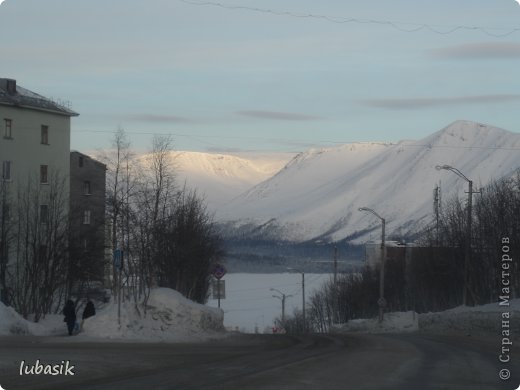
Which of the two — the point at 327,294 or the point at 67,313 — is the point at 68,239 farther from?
the point at 327,294

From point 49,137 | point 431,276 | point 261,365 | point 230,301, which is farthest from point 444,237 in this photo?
point 230,301

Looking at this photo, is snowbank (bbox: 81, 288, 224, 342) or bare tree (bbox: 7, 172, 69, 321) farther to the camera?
bare tree (bbox: 7, 172, 69, 321)

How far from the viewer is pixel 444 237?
76.4 metres

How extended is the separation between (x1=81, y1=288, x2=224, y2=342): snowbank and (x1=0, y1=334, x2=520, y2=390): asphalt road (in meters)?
5.19

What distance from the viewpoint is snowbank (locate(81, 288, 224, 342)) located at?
3622cm

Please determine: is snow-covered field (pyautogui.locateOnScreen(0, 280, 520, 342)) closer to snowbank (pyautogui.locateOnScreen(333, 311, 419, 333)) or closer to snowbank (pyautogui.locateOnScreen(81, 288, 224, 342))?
snowbank (pyautogui.locateOnScreen(81, 288, 224, 342))

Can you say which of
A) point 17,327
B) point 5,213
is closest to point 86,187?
point 5,213

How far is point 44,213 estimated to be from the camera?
6041cm

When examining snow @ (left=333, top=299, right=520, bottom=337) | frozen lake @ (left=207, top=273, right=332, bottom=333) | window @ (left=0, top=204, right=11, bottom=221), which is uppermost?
window @ (left=0, top=204, right=11, bottom=221)

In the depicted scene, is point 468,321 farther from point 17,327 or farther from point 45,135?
point 45,135

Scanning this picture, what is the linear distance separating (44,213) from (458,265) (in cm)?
2570

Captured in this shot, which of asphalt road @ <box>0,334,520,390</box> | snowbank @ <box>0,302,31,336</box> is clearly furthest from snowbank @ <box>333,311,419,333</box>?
asphalt road @ <box>0,334,520,390</box>

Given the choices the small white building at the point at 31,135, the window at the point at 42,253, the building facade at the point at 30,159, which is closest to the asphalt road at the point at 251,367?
the window at the point at 42,253

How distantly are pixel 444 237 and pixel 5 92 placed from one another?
34108mm
